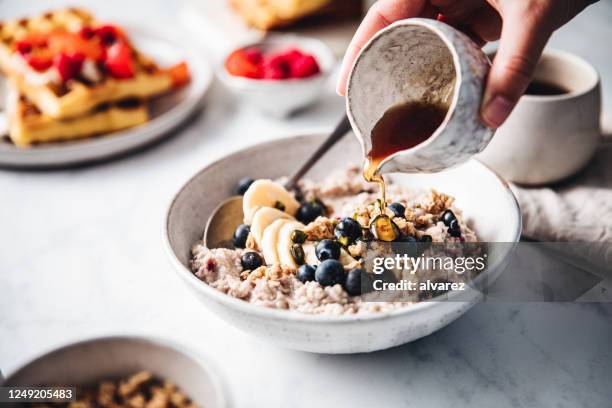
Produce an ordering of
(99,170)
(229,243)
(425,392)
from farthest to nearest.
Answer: (99,170)
(229,243)
(425,392)

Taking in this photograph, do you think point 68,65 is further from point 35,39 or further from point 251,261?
point 251,261

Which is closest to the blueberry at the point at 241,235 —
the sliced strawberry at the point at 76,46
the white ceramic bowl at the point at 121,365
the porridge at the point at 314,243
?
the porridge at the point at 314,243

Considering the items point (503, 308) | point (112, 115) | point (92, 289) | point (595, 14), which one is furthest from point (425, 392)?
point (595, 14)

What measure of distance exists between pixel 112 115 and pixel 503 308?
1.25 metres

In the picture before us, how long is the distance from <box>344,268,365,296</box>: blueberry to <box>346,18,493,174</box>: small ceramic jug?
0.17m

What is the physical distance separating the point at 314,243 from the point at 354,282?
0.50ft

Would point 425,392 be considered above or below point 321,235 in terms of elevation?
below

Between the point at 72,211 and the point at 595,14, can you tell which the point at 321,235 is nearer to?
the point at 72,211

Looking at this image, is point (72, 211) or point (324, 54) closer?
point (72, 211)

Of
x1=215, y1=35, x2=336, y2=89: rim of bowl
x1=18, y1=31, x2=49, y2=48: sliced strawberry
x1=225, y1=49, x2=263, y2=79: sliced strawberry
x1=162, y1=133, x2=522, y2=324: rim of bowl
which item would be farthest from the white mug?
x1=18, y1=31, x2=49, y2=48: sliced strawberry

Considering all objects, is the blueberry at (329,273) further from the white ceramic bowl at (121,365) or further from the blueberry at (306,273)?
the white ceramic bowl at (121,365)

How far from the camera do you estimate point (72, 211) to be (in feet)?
4.78

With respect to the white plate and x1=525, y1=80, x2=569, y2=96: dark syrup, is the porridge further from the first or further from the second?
the white plate

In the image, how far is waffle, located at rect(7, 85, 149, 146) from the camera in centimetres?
162
